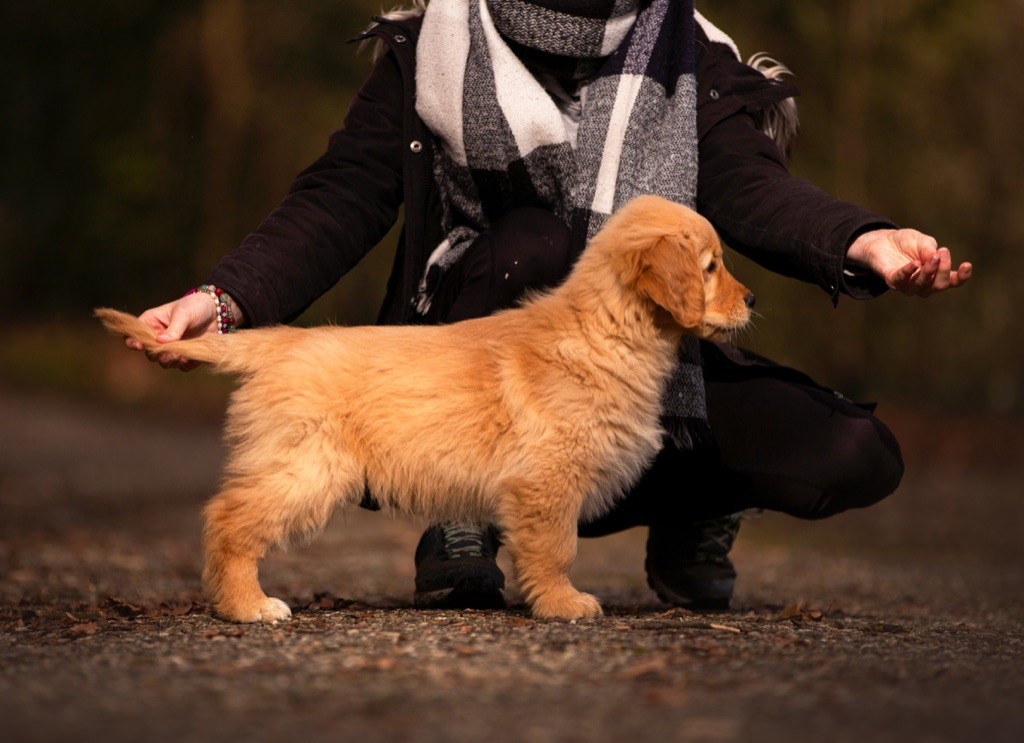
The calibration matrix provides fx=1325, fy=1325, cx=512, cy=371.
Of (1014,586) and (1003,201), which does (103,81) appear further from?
(1014,586)

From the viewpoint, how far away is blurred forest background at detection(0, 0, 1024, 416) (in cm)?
1249

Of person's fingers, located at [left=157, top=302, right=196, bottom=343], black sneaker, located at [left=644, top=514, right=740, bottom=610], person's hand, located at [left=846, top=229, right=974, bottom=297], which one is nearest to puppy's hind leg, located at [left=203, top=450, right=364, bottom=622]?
person's fingers, located at [left=157, top=302, right=196, bottom=343]

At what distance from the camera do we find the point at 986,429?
1226 cm

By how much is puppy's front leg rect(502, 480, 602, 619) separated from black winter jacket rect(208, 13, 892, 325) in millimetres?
936

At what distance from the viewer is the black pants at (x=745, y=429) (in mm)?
3988

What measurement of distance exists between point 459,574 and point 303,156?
11473mm

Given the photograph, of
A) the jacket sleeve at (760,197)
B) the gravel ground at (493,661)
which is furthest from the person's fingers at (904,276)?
the gravel ground at (493,661)

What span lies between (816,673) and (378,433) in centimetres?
126

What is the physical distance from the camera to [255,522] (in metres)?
3.31

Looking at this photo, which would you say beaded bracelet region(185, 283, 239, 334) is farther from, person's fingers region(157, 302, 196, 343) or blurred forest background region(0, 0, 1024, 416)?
blurred forest background region(0, 0, 1024, 416)

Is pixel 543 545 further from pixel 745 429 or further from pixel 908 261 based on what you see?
pixel 908 261

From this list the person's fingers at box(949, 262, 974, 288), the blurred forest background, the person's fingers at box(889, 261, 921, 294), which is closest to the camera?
the person's fingers at box(949, 262, 974, 288)

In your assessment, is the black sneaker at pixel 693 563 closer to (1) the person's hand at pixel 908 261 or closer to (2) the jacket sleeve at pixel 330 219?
(1) the person's hand at pixel 908 261

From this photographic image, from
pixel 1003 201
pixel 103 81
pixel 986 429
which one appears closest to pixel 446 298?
pixel 986 429
